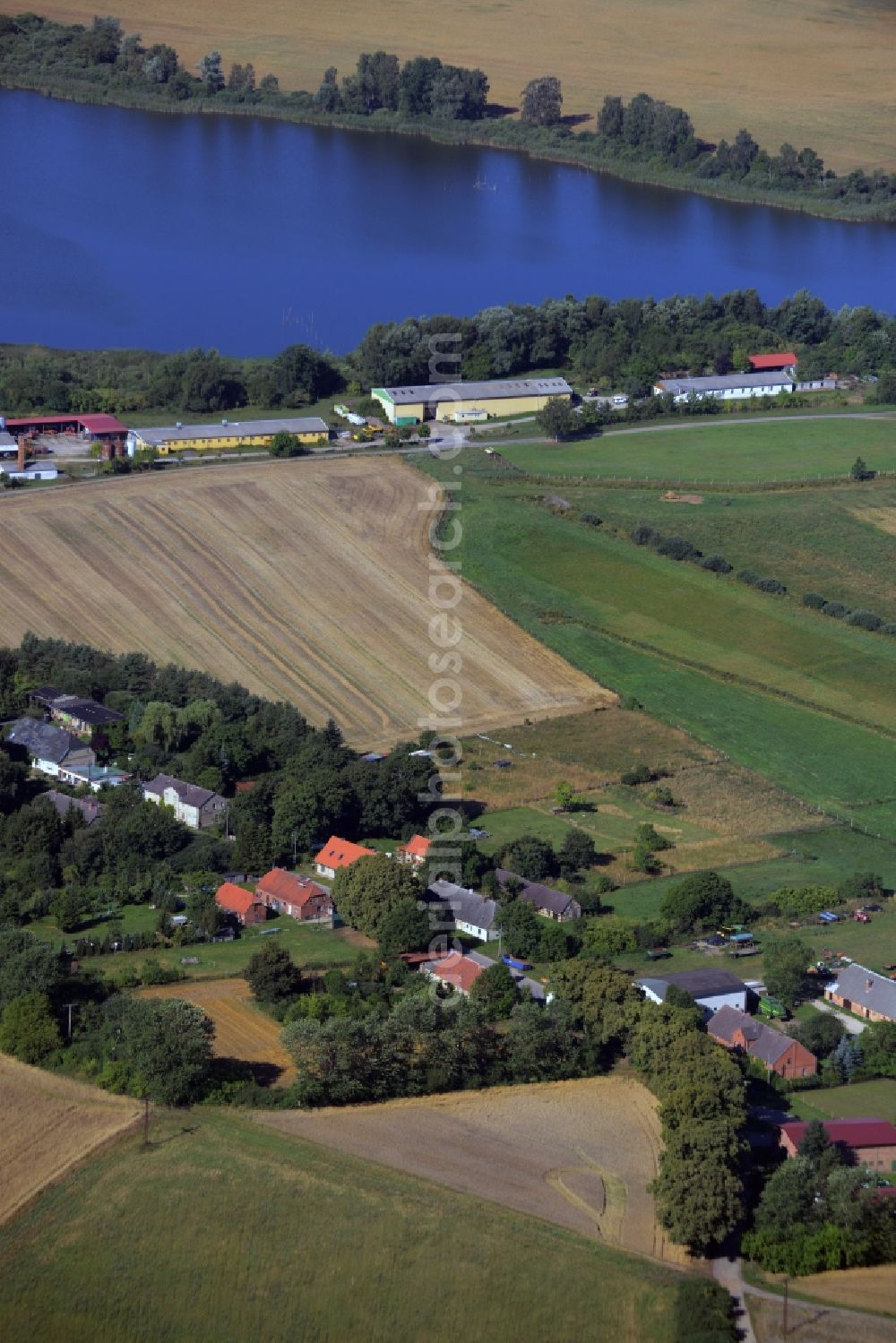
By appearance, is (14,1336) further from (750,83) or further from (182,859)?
(750,83)

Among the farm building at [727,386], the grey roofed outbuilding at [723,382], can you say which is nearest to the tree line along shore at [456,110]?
the grey roofed outbuilding at [723,382]

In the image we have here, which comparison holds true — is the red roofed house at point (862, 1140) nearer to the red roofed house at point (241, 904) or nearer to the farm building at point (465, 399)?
the red roofed house at point (241, 904)

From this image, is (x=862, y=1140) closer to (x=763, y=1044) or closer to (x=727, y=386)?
(x=763, y=1044)

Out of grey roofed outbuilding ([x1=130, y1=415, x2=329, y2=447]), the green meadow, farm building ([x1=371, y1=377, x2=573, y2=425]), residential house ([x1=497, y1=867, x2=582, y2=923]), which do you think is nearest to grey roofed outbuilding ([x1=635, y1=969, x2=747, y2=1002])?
residential house ([x1=497, y1=867, x2=582, y2=923])

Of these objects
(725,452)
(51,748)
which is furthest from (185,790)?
(725,452)

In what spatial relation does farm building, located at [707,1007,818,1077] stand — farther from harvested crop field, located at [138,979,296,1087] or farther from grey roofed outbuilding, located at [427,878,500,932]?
harvested crop field, located at [138,979,296,1087]
